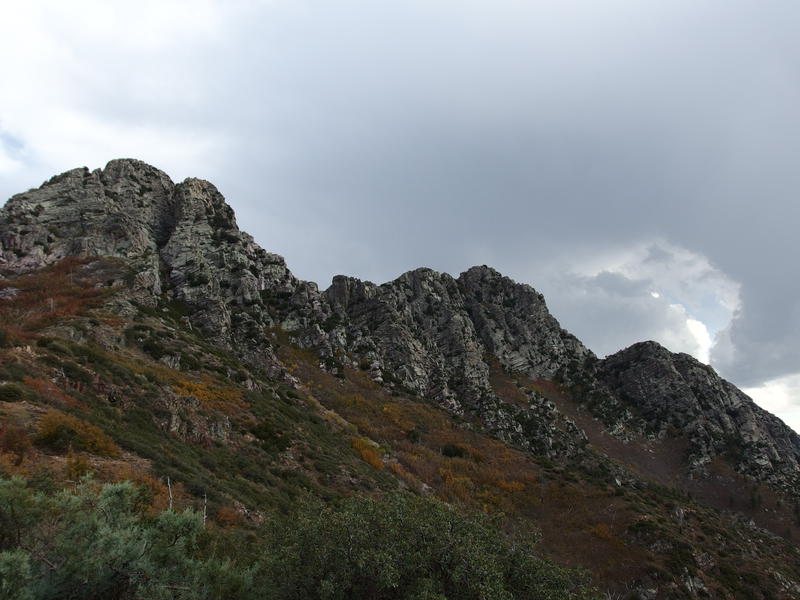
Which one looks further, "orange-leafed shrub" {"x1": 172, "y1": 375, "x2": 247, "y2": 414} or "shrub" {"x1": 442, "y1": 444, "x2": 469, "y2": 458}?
"shrub" {"x1": 442, "y1": 444, "x2": 469, "y2": 458}

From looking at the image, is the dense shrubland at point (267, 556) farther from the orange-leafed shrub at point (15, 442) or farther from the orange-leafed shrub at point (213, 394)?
the orange-leafed shrub at point (213, 394)

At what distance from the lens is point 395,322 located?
83062mm

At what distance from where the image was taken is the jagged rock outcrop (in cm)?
7644

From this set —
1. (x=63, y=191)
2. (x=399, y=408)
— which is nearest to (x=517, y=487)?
(x=399, y=408)

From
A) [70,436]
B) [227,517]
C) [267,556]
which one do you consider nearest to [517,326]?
[227,517]

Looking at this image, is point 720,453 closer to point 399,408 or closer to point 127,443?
point 399,408

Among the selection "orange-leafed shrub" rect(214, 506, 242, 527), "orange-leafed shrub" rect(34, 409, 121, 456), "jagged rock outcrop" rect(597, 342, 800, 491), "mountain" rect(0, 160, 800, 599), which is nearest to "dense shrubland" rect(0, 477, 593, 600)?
"mountain" rect(0, 160, 800, 599)

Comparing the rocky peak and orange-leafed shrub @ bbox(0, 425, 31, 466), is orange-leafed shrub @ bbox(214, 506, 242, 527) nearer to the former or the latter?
orange-leafed shrub @ bbox(0, 425, 31, 466)

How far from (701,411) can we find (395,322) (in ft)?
227

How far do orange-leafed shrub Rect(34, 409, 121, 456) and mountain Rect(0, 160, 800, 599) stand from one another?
0.20 meters

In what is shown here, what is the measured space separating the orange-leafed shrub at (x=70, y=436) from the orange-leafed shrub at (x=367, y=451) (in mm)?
21515

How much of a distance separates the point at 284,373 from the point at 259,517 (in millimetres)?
36550

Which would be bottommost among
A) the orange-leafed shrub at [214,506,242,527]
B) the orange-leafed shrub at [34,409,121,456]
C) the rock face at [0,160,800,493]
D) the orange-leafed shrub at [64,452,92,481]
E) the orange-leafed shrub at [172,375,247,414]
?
the orange-leafed shrub at [214,506,242,527]

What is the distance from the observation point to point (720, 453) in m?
78.1
